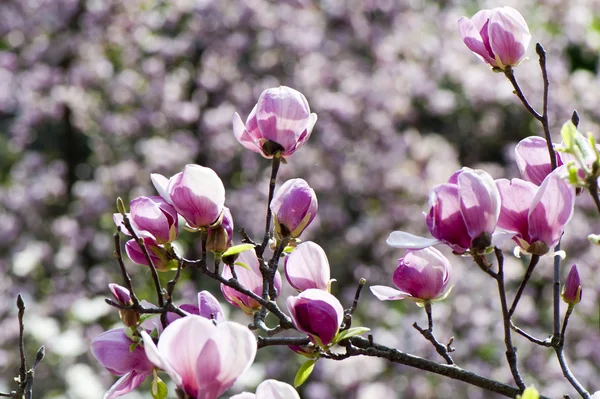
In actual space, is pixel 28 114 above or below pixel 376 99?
below

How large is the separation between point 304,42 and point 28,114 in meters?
1.62

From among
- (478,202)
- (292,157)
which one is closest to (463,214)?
(478,202)

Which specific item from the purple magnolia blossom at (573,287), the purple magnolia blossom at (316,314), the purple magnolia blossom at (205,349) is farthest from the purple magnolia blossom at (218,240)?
the purple magnolia blossom at (573,287)

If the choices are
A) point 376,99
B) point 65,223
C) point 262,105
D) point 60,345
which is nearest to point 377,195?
point 376,99

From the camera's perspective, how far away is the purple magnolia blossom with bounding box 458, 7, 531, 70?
850mm

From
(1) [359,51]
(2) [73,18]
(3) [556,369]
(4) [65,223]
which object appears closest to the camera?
(3) [556,369]

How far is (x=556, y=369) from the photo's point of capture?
3318 millimetres

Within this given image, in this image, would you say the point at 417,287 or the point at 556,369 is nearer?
the point at 417,287

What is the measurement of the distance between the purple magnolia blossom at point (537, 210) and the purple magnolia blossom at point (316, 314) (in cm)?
18

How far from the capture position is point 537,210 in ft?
2.27

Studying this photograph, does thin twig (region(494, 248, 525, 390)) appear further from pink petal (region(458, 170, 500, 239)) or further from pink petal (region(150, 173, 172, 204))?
pink petal (region(150, 173, 172, 204))

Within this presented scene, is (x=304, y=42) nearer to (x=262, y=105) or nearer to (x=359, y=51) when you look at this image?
(x=359, y=51)

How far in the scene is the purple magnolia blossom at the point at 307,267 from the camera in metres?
0.80

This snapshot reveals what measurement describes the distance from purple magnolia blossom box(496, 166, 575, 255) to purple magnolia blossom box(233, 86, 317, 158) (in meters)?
0.24
